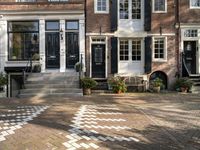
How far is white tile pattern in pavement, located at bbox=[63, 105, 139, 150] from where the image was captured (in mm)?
6578

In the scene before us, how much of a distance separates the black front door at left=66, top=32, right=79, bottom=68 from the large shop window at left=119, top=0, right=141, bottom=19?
317 cm

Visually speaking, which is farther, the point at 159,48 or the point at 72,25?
the point at 159,48

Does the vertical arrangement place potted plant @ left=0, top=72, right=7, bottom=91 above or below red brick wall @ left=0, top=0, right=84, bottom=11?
below

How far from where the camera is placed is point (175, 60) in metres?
18.9

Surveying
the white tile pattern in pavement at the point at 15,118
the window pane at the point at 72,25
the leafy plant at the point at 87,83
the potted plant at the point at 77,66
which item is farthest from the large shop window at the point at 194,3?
the white tile pattern in pavement at the point at 15,118

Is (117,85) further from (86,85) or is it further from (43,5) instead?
(43,5)

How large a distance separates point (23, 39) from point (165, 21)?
8.66 metres

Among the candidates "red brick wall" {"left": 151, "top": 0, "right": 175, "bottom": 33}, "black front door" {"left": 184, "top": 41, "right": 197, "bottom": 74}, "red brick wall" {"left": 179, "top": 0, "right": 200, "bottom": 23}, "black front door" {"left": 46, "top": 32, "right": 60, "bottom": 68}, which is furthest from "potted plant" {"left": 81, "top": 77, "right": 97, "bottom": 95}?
"red brick wall" {"left": 179, "top": 0, "right": 200, "bottom": 23}

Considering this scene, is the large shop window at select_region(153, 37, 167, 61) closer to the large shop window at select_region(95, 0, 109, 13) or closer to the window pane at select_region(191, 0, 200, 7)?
the window pane at select_region(191, 0, 200, 7)

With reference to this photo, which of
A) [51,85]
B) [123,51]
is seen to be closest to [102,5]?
[123,51]

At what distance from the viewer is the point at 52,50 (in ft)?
61.4

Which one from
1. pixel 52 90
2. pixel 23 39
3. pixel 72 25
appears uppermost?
pixel 72 25

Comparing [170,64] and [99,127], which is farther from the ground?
[170,64]

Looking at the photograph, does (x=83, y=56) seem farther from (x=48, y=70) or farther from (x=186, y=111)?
(x=186, y=111)
